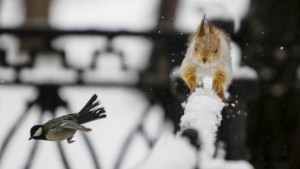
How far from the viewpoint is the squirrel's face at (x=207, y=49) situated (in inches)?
129

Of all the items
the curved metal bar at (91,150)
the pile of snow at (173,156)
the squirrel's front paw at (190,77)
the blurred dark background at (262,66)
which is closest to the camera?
the pile of snow at (173,156)

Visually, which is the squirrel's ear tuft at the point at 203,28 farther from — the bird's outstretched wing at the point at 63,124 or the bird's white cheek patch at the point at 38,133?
the bird's white cheek patch at the point at 38,133

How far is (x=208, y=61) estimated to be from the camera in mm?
3307

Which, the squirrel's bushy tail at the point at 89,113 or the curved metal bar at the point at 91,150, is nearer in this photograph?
the squirrel's bushy tail at the point at 89,113

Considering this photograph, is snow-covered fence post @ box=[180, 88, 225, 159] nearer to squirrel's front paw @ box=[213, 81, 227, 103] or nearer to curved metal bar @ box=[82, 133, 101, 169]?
squirrel's front paw @ box=[213, 81, 227, 103]

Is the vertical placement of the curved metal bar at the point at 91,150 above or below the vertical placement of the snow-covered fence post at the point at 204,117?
above

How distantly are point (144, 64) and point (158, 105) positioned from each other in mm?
661

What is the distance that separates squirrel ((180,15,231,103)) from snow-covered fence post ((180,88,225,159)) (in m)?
0.14

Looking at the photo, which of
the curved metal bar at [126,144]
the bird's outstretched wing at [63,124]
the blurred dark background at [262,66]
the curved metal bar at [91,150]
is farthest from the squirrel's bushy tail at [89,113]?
the curved metal bar at [126,144]

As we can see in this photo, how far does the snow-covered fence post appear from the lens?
225cm

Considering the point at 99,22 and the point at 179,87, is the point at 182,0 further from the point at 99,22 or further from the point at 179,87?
the point at 179,87

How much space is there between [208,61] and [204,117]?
0.75m

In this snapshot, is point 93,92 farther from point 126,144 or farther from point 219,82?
point 219,82

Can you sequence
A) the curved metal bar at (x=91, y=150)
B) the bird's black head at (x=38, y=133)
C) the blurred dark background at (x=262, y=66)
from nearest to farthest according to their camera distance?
the bird's black head at (x=38, y=133)
the curved metal bar at (x=91, y=150)
the blurred dark background at (x=262, y=66)
